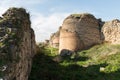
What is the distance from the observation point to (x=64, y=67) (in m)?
22.9

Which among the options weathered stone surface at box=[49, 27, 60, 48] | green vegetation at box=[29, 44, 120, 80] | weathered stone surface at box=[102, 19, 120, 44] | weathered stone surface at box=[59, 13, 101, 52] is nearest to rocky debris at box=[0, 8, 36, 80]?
green vegetation at box=[29, 44, 120, 80]

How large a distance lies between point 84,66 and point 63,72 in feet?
10.7

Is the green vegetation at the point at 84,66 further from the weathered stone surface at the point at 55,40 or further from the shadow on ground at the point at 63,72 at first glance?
the weathered stone surface at the point at 55,40

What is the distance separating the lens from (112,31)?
1168 inches

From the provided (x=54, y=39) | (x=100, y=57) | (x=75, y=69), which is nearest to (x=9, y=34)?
(x=75, y=69)

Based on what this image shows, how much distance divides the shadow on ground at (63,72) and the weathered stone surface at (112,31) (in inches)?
262

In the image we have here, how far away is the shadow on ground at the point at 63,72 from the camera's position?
1839cm

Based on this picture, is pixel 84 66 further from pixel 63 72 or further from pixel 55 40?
pixel 55 40

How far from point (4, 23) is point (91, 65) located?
398 inches

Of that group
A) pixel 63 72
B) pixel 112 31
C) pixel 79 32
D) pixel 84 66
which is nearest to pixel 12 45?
pixel 63 72

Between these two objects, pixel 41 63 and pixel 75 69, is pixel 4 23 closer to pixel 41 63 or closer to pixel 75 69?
pixel 41 63

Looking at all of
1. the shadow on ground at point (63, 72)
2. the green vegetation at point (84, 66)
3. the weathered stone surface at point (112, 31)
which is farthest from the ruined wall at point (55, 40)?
the shadow on ground at point (63, 72)

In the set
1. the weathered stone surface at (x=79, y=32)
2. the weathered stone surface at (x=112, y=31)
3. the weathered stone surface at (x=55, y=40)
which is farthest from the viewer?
the weathered stone surface at (x=55, y=40)

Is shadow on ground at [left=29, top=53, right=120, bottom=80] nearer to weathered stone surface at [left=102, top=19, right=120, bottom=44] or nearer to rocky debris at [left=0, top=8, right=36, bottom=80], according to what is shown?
rocky debris at [left=0, top=8, right=36, bottom=80]
